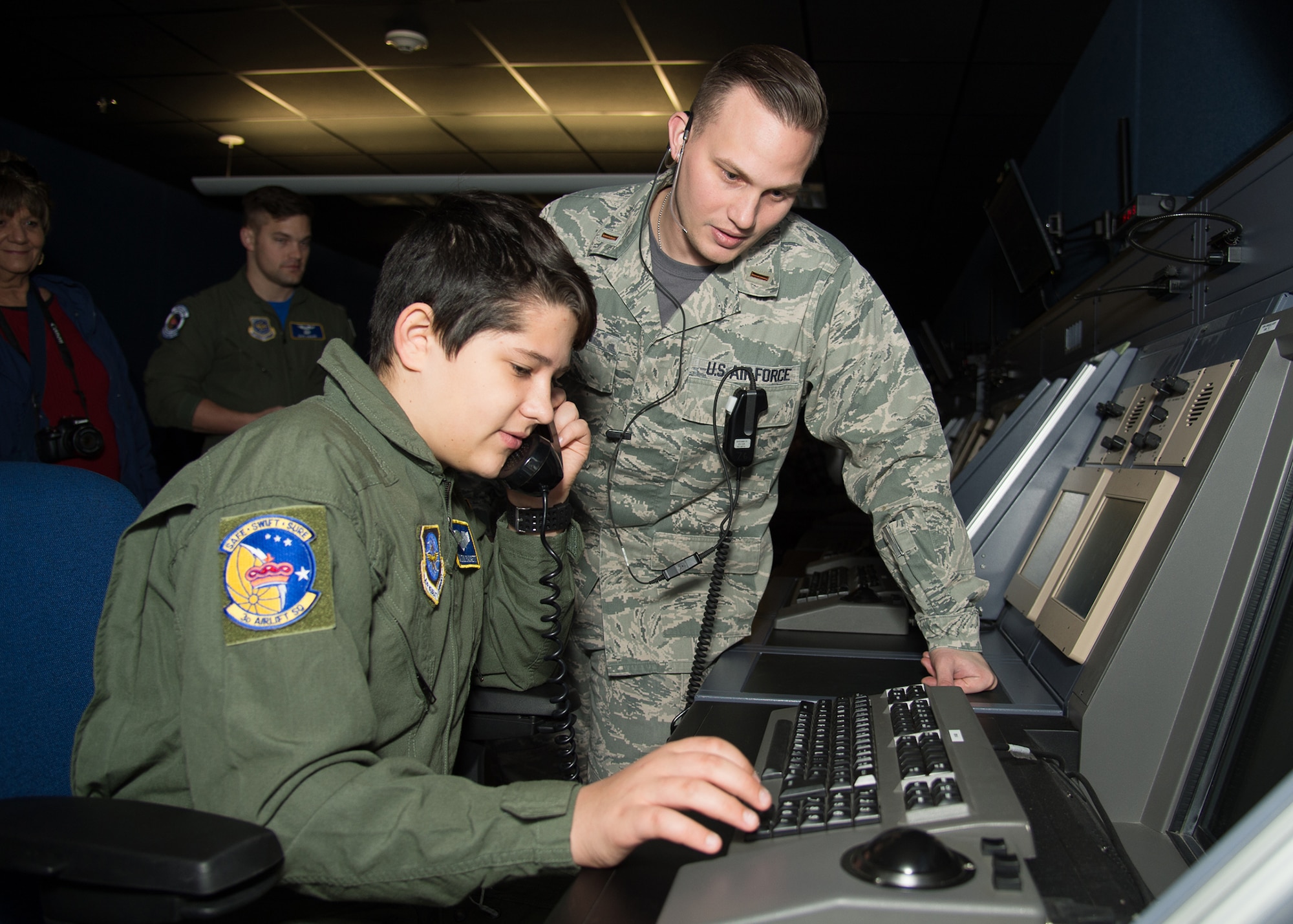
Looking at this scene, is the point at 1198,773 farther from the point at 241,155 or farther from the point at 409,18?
the point at 241,155

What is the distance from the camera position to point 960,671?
3.58ft

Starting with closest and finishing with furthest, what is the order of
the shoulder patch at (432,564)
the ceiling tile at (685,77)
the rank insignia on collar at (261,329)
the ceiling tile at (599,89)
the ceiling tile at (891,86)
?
the shoulder patch at (432,564) → the rank insignia on collar at (261,329) → the ceiling tile at (891,86) → the ceiling tile at (685,77) → the ceiling tile at (599,89)

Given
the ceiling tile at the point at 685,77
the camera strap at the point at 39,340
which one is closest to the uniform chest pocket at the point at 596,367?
the camera strap at the point at 39,340

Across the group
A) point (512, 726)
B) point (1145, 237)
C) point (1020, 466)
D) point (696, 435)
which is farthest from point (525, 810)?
point (1145, 237)

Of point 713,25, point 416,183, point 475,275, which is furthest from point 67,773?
point 416,183

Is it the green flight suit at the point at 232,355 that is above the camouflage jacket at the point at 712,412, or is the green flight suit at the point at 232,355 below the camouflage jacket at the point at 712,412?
below

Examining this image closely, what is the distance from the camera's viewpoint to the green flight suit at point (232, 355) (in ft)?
9.00

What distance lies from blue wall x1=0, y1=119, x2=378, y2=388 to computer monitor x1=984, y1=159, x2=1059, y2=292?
4.47m

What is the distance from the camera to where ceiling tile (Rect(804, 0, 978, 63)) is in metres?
3.13

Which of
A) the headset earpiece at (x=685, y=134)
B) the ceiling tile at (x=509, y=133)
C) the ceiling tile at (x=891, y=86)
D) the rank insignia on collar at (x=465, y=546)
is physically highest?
the ceiling tile at (x=891, y=86)

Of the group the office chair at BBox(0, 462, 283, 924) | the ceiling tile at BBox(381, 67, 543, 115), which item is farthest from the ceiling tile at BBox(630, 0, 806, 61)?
the office chair at BBox(0, 462, 283, 924)

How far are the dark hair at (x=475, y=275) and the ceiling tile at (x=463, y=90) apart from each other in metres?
3.40

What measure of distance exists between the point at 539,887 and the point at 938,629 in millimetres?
796

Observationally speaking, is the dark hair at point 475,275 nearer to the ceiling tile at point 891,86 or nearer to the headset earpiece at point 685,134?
the headset earpiece at point 685,134
